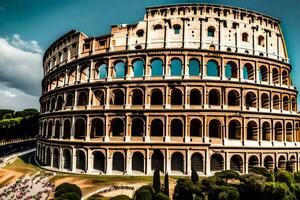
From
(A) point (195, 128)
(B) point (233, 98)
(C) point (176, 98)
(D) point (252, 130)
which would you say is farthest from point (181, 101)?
(D) point (252, 130)

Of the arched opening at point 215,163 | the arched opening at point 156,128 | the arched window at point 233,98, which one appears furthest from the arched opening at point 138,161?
the arched window at point 233,98

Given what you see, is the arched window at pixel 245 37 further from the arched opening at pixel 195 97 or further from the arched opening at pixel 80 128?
the arched opening at pixel 80 128

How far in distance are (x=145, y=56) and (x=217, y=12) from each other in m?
12.2

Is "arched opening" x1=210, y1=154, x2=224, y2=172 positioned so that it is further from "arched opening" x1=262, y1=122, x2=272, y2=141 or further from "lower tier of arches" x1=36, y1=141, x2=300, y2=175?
"arched opening" x1=262, y1=122, x2=272, y2=141

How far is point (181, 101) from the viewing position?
35125 millimetres

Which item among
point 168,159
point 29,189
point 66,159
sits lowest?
point 29,189

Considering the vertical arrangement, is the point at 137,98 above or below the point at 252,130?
above

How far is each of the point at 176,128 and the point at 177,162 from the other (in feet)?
15.0

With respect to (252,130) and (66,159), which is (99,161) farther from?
(252,130)

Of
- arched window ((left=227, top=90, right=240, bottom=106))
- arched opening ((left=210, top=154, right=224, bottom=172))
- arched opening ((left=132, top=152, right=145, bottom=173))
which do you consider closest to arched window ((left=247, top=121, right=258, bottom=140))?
Result: arched window ((left=227, top=90, right=240, bottom=106))

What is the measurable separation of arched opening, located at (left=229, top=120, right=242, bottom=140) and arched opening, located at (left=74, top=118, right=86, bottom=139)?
21280 mm

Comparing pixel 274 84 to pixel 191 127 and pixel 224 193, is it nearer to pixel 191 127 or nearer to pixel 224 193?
pixel 191 127

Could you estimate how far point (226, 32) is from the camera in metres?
35.9

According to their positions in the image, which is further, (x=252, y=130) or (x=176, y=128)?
(x=252, y=130)
